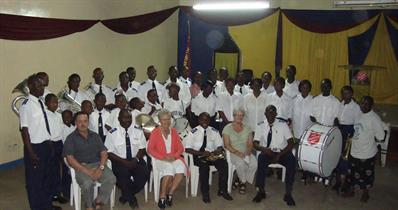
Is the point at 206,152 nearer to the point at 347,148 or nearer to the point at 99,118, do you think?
the point at 99,118

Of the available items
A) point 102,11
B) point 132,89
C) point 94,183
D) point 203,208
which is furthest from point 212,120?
point 102,11

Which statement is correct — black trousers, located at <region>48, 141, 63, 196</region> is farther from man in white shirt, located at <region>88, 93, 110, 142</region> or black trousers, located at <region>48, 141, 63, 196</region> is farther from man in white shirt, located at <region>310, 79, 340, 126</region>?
man in white shirt, located at <region>310, 79, 340, 126</region>

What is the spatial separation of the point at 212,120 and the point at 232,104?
427mm

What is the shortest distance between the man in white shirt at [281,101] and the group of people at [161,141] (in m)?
0.02

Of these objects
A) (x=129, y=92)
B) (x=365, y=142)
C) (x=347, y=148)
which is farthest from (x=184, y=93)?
(x=365, y=142)

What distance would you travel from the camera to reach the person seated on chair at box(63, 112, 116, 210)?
14.4ft

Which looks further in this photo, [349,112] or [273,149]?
[349,112]

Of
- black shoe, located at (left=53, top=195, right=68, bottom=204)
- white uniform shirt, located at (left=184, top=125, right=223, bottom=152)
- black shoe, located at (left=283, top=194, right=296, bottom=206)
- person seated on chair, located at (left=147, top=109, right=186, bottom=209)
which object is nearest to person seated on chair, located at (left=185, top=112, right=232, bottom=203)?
white uniform shirt, located at (left=184, top=125, right=223, bottom=152)

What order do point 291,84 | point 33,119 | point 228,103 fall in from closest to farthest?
point 33,119 < point 228,103 < point 291,84

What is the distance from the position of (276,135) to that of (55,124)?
9.42ft

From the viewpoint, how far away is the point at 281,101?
237 inches

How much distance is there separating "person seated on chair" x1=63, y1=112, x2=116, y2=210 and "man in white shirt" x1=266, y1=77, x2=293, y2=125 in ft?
9.12

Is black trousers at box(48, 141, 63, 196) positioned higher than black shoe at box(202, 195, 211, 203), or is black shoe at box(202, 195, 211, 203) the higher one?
black trousers at box(48, 141, 63, 196)

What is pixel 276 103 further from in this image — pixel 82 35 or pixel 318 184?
pixel 82 35
